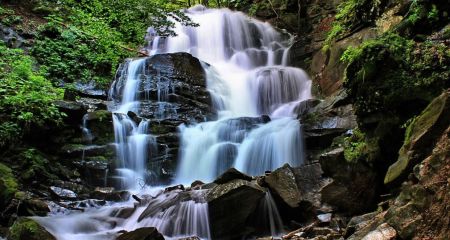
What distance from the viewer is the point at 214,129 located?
460 inches

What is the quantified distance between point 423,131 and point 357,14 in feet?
25.5

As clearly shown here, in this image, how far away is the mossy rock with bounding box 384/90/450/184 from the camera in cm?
416

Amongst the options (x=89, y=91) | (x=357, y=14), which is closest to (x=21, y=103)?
(x=89, y=91)

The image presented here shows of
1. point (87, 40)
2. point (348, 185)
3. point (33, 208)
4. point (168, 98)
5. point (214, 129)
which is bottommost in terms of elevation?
point (33, 208)

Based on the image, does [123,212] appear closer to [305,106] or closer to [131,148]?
[131,148]

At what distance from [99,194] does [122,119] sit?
3.06m

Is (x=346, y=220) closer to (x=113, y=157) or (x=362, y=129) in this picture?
(x=362, y=129)

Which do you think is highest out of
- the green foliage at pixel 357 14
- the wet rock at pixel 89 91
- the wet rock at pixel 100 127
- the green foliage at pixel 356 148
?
the green foliage at pixel 357 14

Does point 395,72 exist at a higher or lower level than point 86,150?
higher

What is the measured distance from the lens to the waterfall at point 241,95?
411 inches

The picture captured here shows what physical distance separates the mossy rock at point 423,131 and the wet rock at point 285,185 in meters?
2.25

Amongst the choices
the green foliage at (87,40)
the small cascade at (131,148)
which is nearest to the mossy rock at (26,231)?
the small cascade at (131,148)

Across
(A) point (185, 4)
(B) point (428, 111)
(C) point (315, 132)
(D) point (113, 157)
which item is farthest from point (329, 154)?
(A) point (185, 4)

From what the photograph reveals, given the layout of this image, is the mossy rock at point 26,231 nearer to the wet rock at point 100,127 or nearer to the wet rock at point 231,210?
the wet rock at point 231,210
